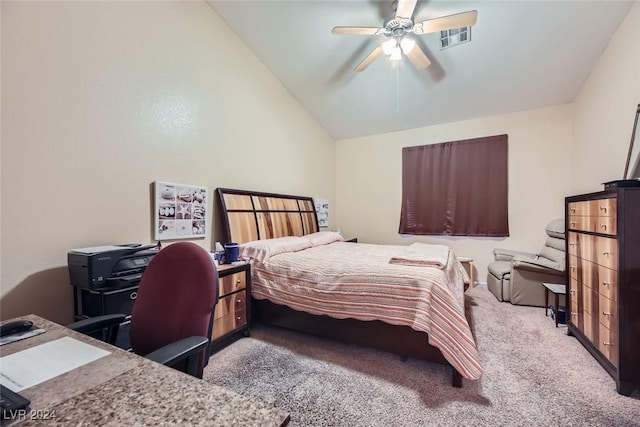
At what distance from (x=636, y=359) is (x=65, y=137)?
4.07 metres

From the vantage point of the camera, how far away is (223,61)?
3.08 m

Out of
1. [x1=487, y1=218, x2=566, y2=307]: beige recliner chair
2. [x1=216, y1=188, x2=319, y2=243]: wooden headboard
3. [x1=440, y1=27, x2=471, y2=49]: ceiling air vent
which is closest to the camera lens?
[x1=440, y1=27, x2=471, y2=49]: ceiling air vent

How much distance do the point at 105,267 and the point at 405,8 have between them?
3.01 m

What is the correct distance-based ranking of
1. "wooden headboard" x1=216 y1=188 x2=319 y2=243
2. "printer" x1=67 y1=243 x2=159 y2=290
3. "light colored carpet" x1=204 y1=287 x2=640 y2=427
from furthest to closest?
1. "wooden headboard" x1=216 y1=188 x2=319 y2=243
2. "printer" x1=67 y1=243 x2=159 y2=290
3. "light colored carpet" x1=204 y1=287 x2=640 y2=427

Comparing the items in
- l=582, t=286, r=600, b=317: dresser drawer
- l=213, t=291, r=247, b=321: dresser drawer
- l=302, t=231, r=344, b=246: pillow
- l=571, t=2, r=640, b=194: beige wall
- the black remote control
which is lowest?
l=213, t=291, r=247, b=321: dresser drawer

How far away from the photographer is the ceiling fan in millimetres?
2201

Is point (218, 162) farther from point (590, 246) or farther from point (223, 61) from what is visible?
point (590, 246)

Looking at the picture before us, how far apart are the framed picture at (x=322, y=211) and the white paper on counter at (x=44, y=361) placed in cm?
398

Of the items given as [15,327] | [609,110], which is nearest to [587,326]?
[609,110]

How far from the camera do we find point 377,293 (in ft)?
6.75

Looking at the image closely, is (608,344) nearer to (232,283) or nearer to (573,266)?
(573,266)

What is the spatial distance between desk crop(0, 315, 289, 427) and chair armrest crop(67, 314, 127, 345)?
1.62ft

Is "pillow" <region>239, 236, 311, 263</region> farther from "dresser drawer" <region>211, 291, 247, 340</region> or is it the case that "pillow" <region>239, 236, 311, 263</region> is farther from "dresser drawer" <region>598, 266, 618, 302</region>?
"dresser drawer" <region>598, 266, 618, 302</region>

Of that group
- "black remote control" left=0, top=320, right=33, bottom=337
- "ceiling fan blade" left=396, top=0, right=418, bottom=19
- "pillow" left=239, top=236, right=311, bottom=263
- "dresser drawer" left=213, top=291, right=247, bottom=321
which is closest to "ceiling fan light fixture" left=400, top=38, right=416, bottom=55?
"ceiling fan blade" left=396, top=0, right=418, bottom=19
